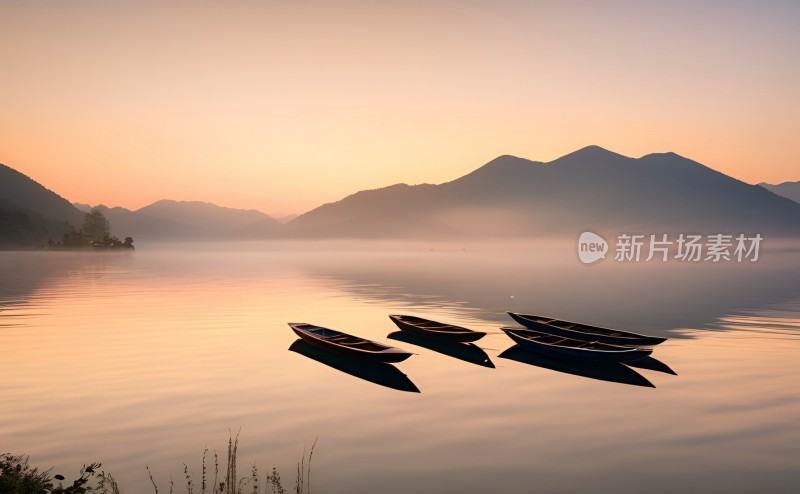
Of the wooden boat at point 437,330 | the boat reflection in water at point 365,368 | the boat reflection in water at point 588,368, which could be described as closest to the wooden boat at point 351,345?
the boat reflection in water at point 365,368

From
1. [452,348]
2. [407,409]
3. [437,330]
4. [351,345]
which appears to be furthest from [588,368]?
[351,345]

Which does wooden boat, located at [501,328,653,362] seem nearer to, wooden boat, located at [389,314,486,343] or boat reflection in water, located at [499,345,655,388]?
boat reflection in water, located at [499,345,655,388]

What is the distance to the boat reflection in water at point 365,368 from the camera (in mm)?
33562

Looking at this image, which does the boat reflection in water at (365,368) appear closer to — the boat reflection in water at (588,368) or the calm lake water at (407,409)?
the calm lake water at (407,409)

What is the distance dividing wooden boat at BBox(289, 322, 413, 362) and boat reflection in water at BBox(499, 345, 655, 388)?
35.5ft

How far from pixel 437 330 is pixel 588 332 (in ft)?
42.1

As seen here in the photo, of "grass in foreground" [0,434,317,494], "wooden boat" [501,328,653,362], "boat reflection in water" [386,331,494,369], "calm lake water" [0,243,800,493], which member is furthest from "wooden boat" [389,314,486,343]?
"grass in foreground" [0,434,317,494]

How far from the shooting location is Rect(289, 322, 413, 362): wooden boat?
113ft

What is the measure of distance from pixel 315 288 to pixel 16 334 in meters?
59.2

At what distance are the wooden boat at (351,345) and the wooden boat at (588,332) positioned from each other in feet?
59.6

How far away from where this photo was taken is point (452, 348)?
4616 cm

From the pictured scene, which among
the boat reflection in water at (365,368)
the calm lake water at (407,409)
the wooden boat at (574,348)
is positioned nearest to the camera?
the calm lake water at (407,409)

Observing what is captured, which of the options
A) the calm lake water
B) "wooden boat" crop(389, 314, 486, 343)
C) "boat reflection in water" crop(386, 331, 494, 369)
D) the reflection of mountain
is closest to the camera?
the calm lake water

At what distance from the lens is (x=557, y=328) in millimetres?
49031
